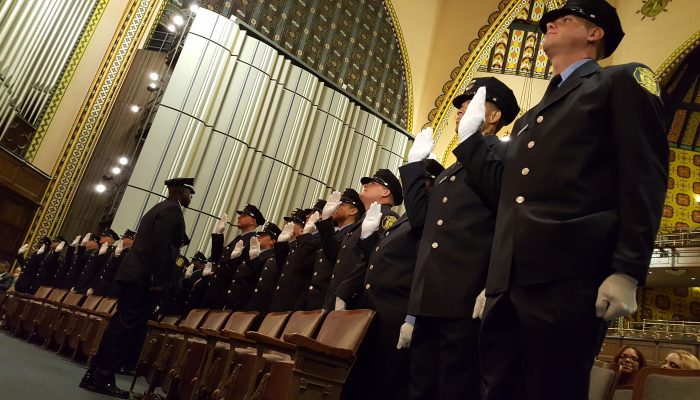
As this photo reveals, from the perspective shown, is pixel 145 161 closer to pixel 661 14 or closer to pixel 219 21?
pixel 219 21

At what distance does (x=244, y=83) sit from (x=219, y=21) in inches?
35.1

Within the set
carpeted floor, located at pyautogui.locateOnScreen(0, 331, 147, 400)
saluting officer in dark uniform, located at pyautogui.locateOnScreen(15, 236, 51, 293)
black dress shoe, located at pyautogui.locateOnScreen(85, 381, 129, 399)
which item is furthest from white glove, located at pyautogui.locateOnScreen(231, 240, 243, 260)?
saluting officer in dark uniform, located at pyautogui.locateOnScreen(15, 236, 51, 293)

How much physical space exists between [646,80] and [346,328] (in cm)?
130

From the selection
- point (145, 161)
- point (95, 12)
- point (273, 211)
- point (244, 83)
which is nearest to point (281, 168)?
point (273, 211)

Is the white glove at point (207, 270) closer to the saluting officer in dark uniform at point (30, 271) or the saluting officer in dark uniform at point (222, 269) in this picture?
the saluting officer in dark uniform at point (222, 269)

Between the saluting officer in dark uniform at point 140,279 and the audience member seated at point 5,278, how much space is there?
15.9 ft

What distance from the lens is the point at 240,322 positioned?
3006mm

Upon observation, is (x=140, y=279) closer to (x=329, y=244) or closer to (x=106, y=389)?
(x=106, y=389)

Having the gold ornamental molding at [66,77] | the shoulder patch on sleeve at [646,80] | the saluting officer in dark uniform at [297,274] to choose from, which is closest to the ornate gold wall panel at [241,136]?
the gold ornamental molding at [66,77]

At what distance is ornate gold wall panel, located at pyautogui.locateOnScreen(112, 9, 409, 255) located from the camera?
733 centimetres

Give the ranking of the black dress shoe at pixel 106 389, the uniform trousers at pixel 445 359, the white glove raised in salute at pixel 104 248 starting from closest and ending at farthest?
the uniform trousers at pixel 445 359 → the black dress shoe at pixel 106 389 → the white glove raised in salute at pixel 104 248

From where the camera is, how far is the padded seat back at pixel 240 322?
9.58ft

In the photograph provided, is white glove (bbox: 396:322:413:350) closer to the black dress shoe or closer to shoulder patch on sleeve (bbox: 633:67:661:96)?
shoulder patch on sleeve (bbox: 633:67:661:96)

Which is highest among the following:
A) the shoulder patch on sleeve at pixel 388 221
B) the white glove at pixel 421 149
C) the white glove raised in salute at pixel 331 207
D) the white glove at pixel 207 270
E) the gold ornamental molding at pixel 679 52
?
the gold ornamental molding at pixel 679 52
